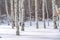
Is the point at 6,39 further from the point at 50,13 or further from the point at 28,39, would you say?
the point at 50,13

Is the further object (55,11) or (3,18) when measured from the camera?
(3,18)

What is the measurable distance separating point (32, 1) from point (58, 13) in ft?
63.2

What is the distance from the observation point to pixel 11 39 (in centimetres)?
1167

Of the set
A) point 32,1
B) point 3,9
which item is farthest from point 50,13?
point 3,9

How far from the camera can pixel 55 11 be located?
17672mm

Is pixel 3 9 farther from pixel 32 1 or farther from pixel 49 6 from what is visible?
pixel 49 6

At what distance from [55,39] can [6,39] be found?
2620mm

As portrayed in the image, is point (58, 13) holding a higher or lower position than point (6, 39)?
higher

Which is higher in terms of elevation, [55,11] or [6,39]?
[55,11]

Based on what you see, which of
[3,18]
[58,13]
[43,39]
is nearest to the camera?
[43,39]

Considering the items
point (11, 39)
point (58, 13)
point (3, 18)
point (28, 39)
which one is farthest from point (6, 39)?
point (3, 18)

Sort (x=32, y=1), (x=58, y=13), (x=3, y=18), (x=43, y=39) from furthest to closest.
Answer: (x=32, y=1), (x=3, y=18), (x=58, y=13), (x=43, y=39)

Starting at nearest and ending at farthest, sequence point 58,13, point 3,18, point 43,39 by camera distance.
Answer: point 43,39 → point 58,13 → point 3,18

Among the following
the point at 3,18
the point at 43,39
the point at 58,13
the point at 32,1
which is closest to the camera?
the point at 43,39
